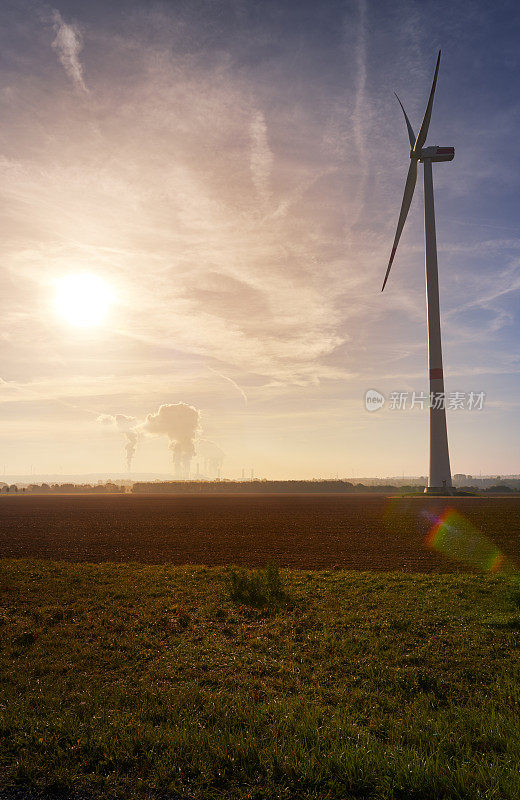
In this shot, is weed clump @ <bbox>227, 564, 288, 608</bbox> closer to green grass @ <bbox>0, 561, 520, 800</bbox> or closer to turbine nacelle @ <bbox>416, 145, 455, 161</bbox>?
green grass @ <bbox>0, 561, 520, 800</bbox>

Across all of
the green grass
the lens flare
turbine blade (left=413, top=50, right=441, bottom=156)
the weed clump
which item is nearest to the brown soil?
the lens flare

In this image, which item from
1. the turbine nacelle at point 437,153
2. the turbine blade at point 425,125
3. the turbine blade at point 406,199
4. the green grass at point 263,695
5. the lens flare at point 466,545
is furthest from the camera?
the turbine nacelle at point 437,153

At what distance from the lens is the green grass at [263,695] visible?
25.6 feet

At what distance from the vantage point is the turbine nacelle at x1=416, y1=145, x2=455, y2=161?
93.6 meters

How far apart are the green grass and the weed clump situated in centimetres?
57

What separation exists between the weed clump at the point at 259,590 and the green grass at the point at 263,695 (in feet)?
1.86

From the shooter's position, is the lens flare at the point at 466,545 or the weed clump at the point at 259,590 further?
the lens flare at the point at 466,545

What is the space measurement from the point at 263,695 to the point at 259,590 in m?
8.64

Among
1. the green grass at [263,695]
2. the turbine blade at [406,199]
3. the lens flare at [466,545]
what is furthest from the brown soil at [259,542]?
the turbine blade at [406,199]

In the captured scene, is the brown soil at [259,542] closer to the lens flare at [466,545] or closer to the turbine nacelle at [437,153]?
the lens flare at [466,545]

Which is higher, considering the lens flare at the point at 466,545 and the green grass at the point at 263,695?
the green grass at the point at 263,695

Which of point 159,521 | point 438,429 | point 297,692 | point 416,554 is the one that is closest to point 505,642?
point 297,692

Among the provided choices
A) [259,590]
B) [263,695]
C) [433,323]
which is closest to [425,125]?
[433,323]

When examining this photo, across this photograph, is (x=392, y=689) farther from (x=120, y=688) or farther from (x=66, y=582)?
(x=66, y=582)
